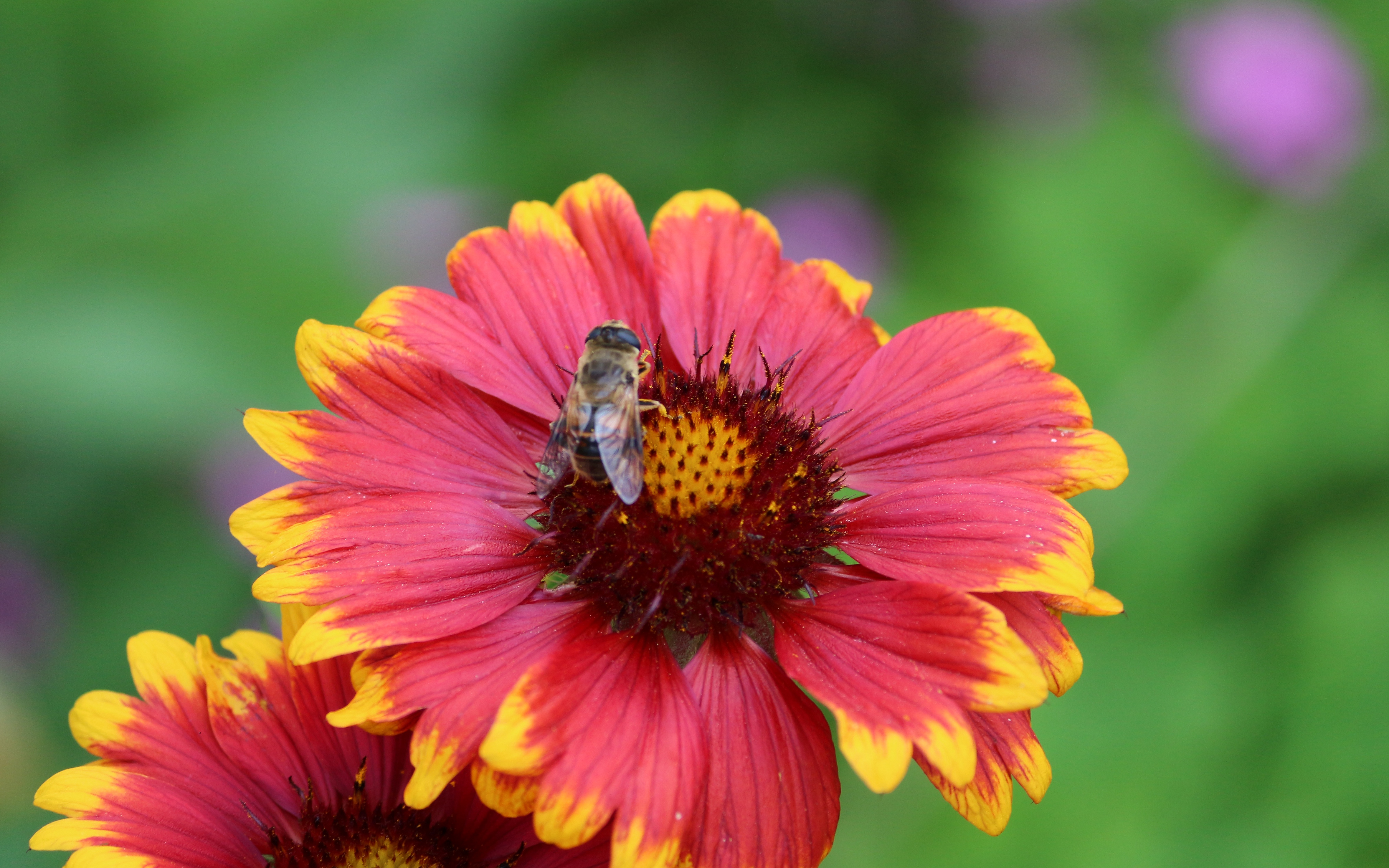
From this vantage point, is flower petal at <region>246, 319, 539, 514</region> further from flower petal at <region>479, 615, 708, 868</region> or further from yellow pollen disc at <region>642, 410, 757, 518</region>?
flower petal at <region>479, 615, 708, 868</region>

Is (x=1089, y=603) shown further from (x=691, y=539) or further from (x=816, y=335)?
(x=816, y=335)

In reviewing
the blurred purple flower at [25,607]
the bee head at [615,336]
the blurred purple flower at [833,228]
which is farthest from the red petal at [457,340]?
the blurred purple flower at [833,228]

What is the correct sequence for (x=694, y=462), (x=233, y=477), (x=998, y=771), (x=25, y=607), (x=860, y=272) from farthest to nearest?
(x=860, y=272), (x=233, y=477), (x=25, y=607), (x=694, y=462), (x=998, y=771)

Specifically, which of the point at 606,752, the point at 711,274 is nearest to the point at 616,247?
the point at 711,274

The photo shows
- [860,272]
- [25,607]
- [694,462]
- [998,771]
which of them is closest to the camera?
[998,771]

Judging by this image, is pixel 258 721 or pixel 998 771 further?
pixel 258 721

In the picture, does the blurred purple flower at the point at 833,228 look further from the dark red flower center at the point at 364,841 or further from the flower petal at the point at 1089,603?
the dark red flower center at the point at 364,841
